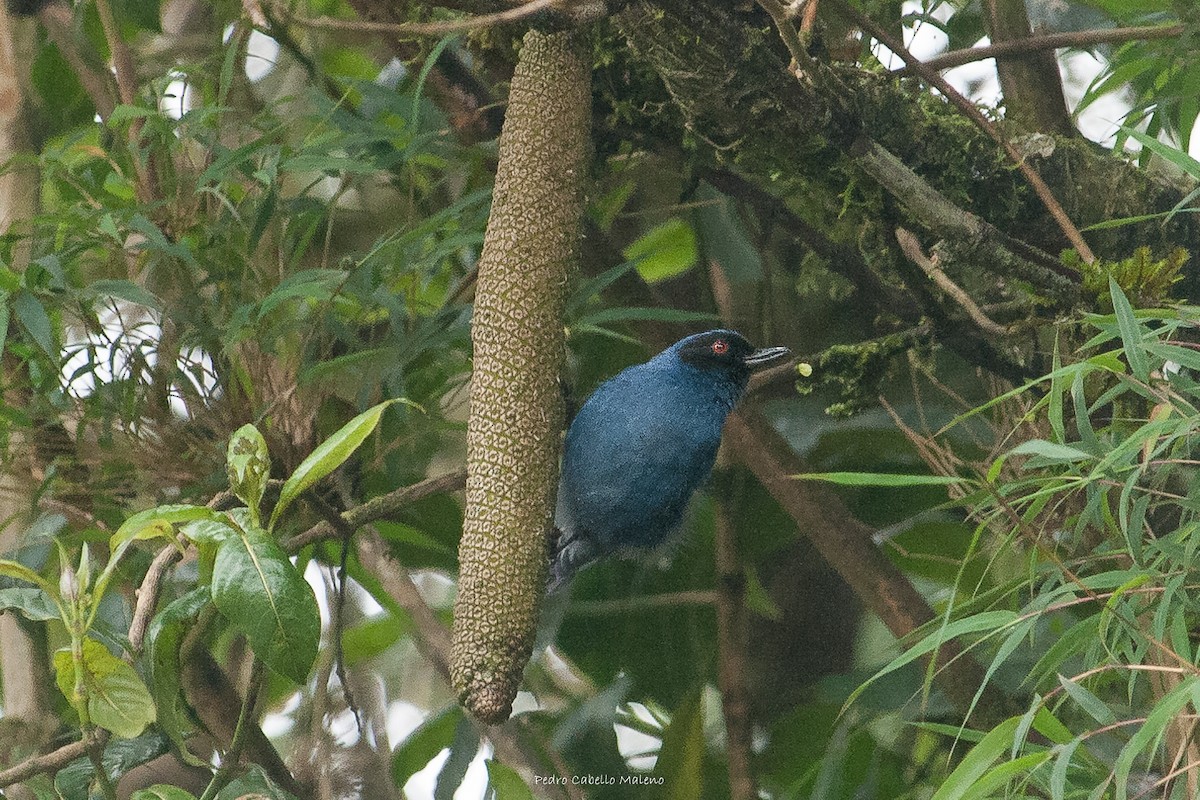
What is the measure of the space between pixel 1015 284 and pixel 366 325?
3.93 ft

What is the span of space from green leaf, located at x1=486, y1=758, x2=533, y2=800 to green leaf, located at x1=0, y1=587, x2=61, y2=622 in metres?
0.83

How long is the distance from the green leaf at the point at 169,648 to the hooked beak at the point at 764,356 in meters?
1.12

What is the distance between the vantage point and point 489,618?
154 centimetres

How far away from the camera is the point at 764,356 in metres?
2.33

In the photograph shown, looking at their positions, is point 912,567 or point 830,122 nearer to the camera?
point 830,122

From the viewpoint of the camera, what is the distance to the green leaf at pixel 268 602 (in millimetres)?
1371

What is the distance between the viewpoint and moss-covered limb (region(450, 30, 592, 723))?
1562mm

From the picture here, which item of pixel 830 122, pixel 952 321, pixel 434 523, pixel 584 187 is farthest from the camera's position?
pixel 434 523

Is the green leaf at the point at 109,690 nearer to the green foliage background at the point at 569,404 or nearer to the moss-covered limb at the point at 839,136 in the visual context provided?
the green foliage background at the point at 569,404

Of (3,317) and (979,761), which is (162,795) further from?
(979,761)

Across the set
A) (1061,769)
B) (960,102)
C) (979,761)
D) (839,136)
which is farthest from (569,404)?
(1061,769)

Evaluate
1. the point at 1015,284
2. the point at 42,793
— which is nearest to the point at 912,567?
the point at 1015,284

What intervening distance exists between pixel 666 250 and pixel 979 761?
5.89 ft

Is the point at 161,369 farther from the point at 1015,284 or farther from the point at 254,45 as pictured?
the point at 1015,284
